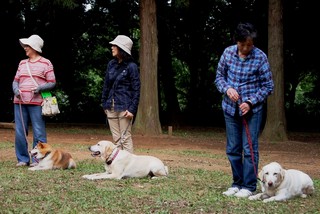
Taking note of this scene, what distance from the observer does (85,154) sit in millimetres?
11062

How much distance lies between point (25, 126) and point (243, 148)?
12.7 feet

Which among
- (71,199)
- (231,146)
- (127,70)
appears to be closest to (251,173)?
(231,146)

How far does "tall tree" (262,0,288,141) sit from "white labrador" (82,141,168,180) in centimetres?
984

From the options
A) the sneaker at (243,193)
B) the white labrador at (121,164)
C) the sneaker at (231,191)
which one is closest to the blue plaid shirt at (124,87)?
the white labrador at (121,164)

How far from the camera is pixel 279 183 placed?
598cm

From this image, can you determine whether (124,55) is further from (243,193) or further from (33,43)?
(243,193)

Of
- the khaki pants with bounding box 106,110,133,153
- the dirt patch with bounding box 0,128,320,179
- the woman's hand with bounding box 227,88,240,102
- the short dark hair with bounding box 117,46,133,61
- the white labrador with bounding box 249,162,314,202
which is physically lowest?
the dirt patch with bounding box 0,128,320,179

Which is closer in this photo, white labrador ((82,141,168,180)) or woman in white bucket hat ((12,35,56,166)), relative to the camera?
white labrador ((82,141,168,180))

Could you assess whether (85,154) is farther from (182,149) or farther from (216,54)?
(216,54)

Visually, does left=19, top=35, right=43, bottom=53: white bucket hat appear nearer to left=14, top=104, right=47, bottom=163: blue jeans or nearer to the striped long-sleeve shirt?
the striped long-sleeve shirt

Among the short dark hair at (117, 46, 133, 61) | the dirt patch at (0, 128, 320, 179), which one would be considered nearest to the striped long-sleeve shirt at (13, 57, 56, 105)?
the short dark hair at (117, 46, 133, 61)

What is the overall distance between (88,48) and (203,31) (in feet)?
20.2

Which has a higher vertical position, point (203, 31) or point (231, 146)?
point (203, 31)

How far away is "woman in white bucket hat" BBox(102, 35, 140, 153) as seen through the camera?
796 cm
